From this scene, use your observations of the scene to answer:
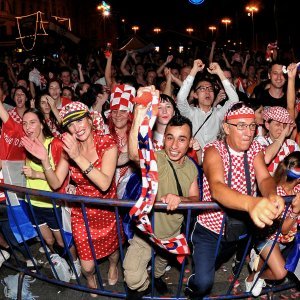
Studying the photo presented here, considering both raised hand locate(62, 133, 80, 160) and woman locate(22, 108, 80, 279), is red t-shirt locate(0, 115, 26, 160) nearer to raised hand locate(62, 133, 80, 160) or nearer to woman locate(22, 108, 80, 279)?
woman locate(22, 108, 80, 279)

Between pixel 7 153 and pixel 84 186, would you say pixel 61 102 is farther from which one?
pixel 84 186

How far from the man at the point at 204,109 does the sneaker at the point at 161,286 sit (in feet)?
6.52

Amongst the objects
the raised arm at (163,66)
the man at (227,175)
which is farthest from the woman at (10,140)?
the raised arm at (163,66)

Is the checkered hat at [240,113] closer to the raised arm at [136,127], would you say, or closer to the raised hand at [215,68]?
the raised arm at [136,127]

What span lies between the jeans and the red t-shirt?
2321 millimetres

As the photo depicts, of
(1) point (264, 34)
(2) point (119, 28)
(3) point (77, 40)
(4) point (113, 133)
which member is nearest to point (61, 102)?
(4) point (113, 133)

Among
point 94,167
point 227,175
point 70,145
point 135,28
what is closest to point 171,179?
point 227,175

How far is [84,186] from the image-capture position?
3980 mm

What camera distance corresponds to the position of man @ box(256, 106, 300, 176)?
4.34 metres

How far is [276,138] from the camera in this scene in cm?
463

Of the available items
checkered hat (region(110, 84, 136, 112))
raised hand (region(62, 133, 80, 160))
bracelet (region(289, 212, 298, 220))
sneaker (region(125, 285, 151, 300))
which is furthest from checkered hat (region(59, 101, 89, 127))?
bracelet (region(289, 212, 298, 220))

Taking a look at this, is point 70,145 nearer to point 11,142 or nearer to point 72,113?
point 72,113

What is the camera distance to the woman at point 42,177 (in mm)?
4371

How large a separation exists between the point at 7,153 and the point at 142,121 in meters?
2.33
